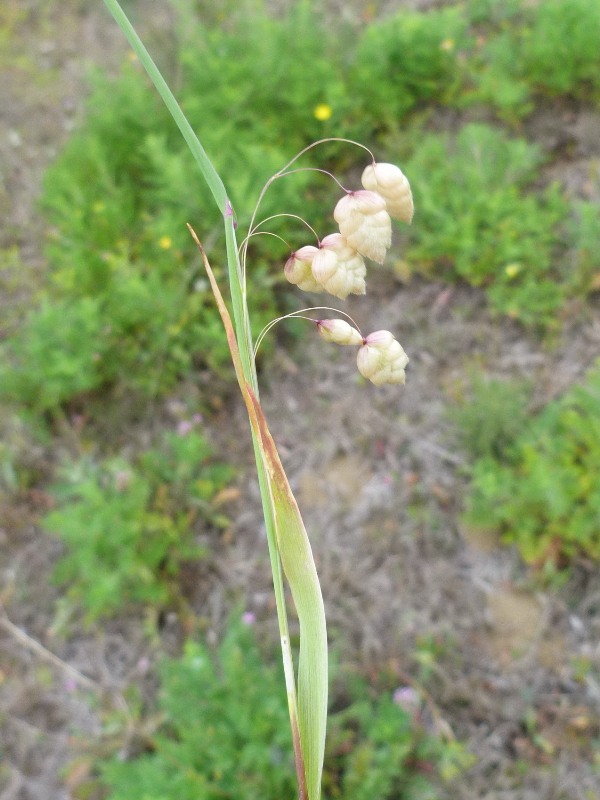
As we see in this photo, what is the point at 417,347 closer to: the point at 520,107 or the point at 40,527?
the point at 520,107

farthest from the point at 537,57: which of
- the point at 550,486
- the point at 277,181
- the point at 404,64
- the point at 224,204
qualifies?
the point at 224,204

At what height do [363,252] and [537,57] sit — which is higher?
[363,252]

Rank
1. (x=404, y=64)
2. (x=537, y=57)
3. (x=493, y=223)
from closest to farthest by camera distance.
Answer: (x=493, y=223), (x=537, y=57), (x=404, y=64)

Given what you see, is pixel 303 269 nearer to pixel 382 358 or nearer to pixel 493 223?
pixel 382 358

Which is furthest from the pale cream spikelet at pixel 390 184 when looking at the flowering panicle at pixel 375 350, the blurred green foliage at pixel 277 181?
the blurred green foliage at pixel 277 181

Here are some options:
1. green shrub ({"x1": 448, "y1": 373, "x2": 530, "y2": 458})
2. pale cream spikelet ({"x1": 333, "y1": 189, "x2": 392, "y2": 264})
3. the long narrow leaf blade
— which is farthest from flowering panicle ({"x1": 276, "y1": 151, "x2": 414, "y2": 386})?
green shrub ({"x1": 448, "y1": 373, "x2": 530, "y2": 458})

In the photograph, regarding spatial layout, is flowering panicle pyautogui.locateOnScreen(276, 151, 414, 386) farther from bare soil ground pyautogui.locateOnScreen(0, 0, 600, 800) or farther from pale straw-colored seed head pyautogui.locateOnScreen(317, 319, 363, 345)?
bare soil ground pyautogui.locateOnScreen(0, 0, 600, 800)

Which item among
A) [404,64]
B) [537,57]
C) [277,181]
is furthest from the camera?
[404,64]
